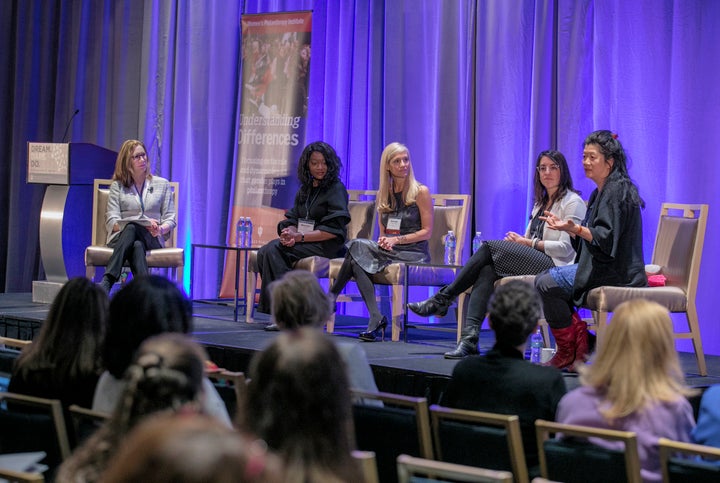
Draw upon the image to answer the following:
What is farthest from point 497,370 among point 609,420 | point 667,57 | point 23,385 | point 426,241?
point 667,57

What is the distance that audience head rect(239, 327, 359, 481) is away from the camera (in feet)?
4.31

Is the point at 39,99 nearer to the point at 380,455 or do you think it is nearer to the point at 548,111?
the point at 548,111

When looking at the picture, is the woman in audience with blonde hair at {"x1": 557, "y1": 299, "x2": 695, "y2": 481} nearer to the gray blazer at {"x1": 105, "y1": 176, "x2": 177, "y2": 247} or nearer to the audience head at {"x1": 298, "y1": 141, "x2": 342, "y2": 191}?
the audience head at {"x1": 298, "y1": 141, "x2": 342, "y2": 191}

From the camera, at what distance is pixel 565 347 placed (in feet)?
14.1

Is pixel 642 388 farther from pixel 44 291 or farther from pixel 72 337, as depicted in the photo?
pixel 44 291

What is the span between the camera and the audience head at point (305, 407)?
1312 mm

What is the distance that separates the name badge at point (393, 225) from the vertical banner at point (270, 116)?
128 cm

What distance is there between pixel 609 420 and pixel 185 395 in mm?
1237

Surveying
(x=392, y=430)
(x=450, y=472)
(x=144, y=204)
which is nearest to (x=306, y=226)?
(x=144, y=204)

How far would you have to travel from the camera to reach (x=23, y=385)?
98.6 inches

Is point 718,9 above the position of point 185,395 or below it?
above

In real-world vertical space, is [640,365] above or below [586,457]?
above

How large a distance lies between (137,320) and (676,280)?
10.1 feet

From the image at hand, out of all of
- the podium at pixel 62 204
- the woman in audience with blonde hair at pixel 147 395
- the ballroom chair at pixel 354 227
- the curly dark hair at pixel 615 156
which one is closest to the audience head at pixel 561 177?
the curly dark hair at pixel 615 156
